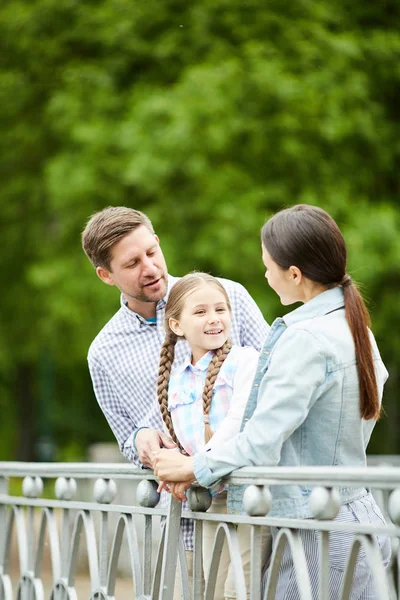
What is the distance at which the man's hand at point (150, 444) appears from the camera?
12.1 ft

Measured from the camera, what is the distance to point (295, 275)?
3.22m

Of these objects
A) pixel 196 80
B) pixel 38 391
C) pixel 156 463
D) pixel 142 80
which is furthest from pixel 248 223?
pixel 38 391

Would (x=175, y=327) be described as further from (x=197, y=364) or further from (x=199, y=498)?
(x=199, y=498)

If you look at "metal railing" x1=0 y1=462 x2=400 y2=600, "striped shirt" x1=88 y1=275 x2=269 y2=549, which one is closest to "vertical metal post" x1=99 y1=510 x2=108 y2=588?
"metal railing" x1=0 y1=462 x2=400 y2=600

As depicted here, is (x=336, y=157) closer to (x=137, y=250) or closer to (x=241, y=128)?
(x=241, y=128)

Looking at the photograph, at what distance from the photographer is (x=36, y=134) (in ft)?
44.9

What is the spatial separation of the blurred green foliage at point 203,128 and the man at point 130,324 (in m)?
7.08

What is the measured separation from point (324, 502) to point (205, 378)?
0.90 m

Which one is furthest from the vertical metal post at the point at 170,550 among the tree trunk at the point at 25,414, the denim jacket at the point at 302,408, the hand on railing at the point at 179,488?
the tree trunk at the point at 25,414

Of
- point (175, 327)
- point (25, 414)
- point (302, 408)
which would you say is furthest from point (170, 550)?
point (25, 414)

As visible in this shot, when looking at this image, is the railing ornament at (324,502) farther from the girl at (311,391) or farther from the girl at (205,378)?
the girl at (205,378)

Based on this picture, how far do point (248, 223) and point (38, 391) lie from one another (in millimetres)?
13332

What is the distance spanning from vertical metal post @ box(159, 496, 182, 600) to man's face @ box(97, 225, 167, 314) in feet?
3.33

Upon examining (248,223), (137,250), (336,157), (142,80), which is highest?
(142,80)
